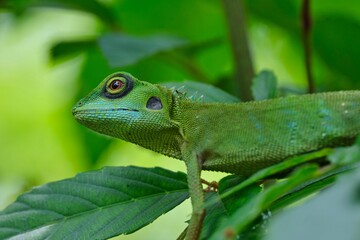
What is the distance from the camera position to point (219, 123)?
3.12 m

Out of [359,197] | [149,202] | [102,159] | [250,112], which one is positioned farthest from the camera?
[102,159]

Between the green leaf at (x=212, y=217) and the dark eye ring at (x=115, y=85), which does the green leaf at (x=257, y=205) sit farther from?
the dark eye ring at (x=115, y=85)

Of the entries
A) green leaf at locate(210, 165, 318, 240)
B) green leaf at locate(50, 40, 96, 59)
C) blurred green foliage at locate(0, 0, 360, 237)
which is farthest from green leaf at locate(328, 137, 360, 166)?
green leaf at locate(50, 40, 96, 59)

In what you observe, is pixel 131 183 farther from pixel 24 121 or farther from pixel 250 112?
pixel 24 121

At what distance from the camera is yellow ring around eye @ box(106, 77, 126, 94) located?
124 inches

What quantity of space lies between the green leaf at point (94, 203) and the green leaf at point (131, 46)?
3.79ft

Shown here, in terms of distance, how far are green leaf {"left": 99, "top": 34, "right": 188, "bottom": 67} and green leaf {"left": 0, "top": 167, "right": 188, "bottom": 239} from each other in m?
1.16

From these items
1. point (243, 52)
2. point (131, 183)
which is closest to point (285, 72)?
point (243, 52)

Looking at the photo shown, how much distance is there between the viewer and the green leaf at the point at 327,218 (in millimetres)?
1271

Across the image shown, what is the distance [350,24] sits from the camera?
4785 millimetres

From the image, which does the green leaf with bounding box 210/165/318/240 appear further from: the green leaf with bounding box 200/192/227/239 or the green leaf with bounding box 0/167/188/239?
the green leaf with bounding box 0/167/188/239

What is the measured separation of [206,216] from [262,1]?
2836 mm

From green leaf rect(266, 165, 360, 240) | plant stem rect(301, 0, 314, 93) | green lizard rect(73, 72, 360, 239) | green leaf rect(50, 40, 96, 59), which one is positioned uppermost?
green leaf rect(50, 40, 96, 59)

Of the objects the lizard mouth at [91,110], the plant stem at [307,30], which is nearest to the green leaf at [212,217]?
the lizard mouth at [91,110]
